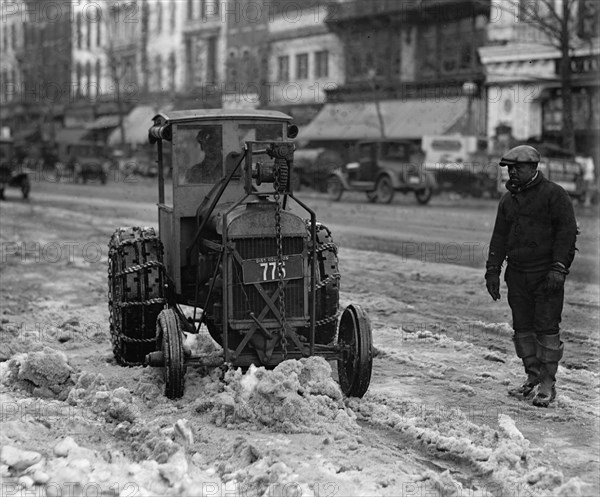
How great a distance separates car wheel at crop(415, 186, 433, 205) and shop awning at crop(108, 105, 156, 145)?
28590mm

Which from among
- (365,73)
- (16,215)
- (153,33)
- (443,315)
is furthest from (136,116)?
(443,315)

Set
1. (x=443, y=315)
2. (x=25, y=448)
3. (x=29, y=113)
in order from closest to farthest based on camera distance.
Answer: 1. (x=25, y=448)
2. (x=443, y=315)
3. (x=29, y=113)

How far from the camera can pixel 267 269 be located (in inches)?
254

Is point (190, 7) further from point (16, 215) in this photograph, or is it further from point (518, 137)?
point (16, 215)

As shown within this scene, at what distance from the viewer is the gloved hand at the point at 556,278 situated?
6531 mm

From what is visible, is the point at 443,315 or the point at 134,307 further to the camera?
the point at 443,315

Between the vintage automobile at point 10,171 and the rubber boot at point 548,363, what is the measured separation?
24.3m

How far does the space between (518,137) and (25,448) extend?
31166 mm

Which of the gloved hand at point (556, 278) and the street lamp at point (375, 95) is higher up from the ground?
the street lamp at point (375, 95)

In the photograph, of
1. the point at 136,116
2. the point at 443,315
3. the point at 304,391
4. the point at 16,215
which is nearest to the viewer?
the point at 304,391

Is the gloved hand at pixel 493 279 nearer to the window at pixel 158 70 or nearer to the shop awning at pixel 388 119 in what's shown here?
the shop awning at pixel 388 119

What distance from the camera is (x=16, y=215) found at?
918 inches

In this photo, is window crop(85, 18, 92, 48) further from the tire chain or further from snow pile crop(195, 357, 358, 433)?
snow pile crop(195, 357, 358, 433)

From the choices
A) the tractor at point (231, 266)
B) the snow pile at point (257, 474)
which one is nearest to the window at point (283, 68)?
the tractor at point (231, 266)
